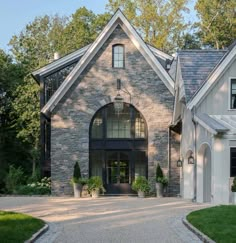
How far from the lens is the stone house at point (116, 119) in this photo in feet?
90.8

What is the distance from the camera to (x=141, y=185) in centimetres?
2633

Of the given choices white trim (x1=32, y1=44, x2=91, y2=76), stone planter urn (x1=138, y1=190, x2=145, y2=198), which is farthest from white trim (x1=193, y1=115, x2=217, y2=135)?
white trim (x1=32, y1=44, x2=91, y2=76)

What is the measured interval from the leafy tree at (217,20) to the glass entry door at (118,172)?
79.7 ft

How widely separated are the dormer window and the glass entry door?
4.87m

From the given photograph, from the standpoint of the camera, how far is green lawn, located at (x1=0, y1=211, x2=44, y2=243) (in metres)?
10.6

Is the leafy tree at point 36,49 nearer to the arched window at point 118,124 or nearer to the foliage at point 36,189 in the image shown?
the foliage at point 36,189

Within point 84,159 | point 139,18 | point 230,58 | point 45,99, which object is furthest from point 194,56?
point 139,18

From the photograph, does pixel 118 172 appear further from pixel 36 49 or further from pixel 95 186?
pixel 36 49

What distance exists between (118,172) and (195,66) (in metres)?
7.46

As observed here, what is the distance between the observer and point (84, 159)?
27.6m

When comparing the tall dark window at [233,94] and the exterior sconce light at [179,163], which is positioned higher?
the tall dark window at [233,94]

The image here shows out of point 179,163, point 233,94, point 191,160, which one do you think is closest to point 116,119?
point 179,163

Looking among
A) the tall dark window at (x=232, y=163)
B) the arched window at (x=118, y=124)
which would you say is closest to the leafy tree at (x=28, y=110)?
the arched window at (x=118, y=124)

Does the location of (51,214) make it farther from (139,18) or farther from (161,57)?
(139,18)
